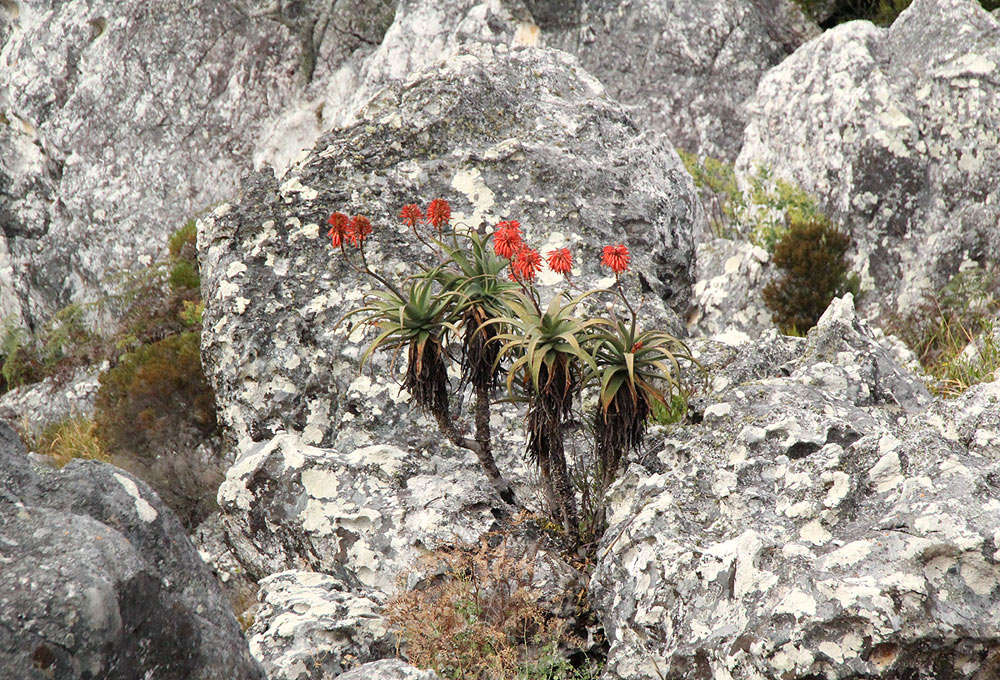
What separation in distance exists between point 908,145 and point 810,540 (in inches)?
298

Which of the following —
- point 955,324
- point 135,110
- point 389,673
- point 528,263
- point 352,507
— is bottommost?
point 955,324

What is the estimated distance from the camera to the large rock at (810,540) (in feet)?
9.98

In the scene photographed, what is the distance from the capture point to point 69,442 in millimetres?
9305

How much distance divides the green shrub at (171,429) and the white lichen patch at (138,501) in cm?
557

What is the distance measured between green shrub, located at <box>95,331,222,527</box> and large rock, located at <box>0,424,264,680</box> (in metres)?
5.62

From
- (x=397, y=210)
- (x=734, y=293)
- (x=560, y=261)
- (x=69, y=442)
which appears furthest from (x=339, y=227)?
(x=69, y=442)

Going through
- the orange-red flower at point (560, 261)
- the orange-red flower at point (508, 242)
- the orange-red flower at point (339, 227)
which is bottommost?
the orange-red flower at point (560, 261)

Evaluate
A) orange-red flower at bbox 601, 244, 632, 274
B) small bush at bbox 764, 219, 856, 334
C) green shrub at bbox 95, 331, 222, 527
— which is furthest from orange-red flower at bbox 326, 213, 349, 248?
small bush at bbox 764, 219, 856, 334

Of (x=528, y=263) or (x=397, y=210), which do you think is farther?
(x=397, y=210)

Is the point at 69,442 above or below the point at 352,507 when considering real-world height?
above

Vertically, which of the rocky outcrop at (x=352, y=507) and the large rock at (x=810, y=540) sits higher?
the rocky outcrop at (x=352, y=507)

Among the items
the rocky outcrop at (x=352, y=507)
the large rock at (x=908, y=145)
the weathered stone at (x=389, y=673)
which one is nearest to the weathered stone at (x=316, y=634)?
the rocky outcrop at (x=352, y=507)

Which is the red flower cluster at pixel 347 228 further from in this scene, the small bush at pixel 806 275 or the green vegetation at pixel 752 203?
the green vegetation at pixel 752 203

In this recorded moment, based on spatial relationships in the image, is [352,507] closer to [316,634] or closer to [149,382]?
[316,634]
